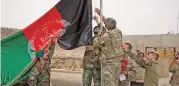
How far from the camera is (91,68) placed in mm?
6828

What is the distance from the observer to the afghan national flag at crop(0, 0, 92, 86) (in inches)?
243

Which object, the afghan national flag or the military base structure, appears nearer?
the afghan national flag

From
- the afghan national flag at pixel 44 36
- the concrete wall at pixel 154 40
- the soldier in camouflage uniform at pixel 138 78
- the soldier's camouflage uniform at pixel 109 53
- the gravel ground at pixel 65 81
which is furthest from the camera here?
the concrete wall at pixel 154 40

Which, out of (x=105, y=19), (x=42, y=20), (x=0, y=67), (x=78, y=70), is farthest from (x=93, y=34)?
(x=78, y=70)

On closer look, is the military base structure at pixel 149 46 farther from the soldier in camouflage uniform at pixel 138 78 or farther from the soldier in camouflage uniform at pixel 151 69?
the soldier in camouflage uniform at pixel 151 69

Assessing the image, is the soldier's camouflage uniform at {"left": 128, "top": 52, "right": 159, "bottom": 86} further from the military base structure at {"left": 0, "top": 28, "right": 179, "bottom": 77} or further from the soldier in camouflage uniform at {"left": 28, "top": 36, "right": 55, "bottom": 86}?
the military base structure at {"left": 0, "top": 28, "right": 179, "bottom": 77}

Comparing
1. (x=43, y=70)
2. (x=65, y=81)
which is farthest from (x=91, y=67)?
(x=65, y=81)

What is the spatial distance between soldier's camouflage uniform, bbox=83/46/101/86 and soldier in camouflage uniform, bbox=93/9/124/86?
58cm

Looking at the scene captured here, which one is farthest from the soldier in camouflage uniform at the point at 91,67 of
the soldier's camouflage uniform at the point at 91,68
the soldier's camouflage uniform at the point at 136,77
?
the soldier's camouflage uniform at the point at 136,77

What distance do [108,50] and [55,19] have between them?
137 cm

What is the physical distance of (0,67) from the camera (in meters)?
6.75

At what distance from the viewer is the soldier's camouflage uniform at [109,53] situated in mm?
6035

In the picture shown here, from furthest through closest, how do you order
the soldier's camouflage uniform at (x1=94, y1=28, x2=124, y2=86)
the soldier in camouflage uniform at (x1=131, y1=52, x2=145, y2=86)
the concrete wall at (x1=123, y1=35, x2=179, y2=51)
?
1. the concrete wall at (x1=123, y1=35, x2=179, y2=51)
2. the soldier in camouflage uniform at (x1=131, y1=52, x2=145, y2=86)
3. the soldier's camouflage uniform at (x1=94, y1=28, x2=124, y2=86)

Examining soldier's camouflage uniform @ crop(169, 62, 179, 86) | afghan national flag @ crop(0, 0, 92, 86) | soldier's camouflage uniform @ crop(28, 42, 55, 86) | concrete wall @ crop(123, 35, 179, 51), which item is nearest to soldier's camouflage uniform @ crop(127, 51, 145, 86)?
soldier's camouflage uniform @ crop(169, 62, 179, 86)
